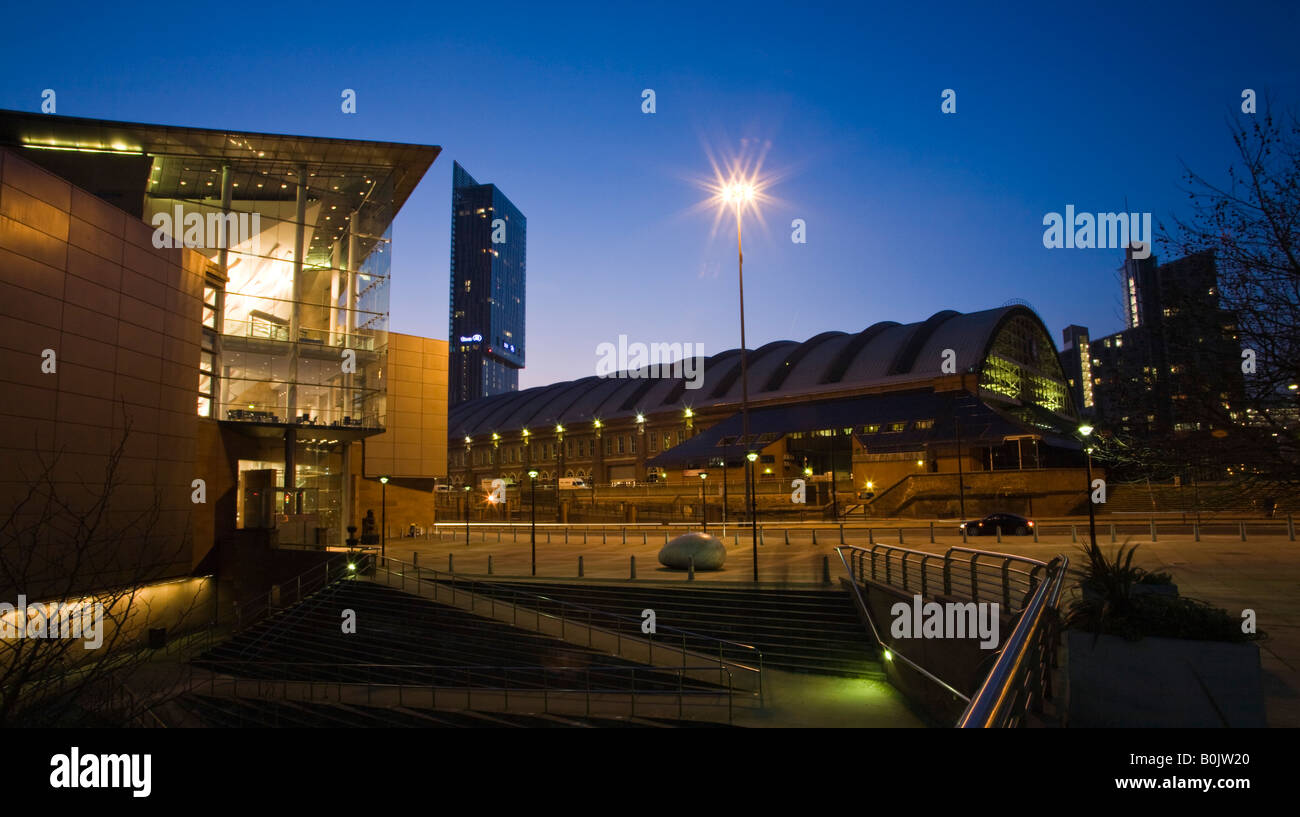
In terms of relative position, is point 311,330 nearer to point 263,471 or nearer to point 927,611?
point 263,471

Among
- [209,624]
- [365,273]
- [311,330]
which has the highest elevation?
[365,273]

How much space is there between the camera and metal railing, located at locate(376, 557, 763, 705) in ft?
54.7

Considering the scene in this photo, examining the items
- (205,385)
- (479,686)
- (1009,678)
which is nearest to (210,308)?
(205,385)

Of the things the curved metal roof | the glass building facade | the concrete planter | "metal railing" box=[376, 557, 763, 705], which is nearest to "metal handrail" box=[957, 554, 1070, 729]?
the concrete planter

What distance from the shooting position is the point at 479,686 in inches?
683

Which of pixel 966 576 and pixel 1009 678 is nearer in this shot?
pixel 1009 678

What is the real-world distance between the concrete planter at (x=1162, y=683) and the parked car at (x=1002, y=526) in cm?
2863

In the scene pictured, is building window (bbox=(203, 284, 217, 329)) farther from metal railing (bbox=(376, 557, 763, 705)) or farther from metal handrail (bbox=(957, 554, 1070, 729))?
metal handrail (bbox=(957, 554, 1070, 729))

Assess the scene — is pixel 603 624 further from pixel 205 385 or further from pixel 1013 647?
pixel 205 385

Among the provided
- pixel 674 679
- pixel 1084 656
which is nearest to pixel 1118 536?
pixel 674 679

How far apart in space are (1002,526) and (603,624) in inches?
889

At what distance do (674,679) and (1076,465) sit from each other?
49.1 m
